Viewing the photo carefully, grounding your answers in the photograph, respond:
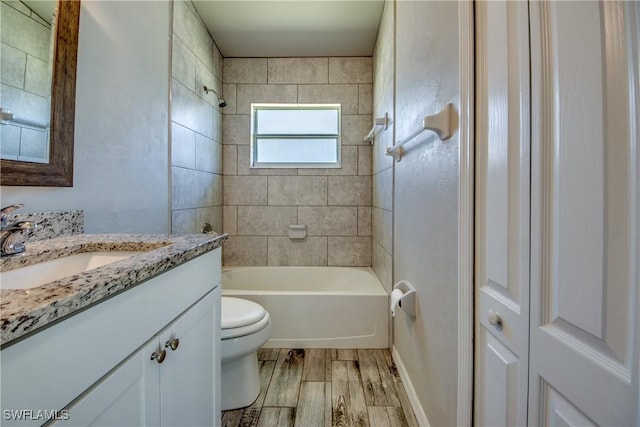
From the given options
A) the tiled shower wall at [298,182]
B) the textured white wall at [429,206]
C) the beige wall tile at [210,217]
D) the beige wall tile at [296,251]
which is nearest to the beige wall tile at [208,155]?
the tiled shower wall at [298,182]

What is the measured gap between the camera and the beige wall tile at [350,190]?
2850mm

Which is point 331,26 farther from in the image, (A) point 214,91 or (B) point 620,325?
(B) point 620,325

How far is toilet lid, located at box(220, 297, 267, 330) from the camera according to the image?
142 centimetres

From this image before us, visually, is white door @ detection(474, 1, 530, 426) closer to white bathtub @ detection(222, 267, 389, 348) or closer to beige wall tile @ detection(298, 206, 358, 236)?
white bathtub @ detection(222, 267, 389, 348)

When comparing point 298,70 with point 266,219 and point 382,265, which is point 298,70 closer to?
point 266,219

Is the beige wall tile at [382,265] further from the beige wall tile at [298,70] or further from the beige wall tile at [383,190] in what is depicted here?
the beige wall tile at [298,70]

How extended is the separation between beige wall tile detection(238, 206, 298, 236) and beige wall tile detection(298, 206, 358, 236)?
0.11 meters

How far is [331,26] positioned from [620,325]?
2.65m

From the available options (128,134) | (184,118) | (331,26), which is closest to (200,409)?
(128,134)

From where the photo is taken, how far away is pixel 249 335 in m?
1.43

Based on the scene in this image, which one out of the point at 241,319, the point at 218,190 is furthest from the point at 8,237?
the point at 218,190

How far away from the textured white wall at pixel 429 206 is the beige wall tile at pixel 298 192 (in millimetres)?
1215

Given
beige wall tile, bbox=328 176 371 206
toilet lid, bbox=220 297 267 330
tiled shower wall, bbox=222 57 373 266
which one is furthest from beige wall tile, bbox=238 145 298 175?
toilet lid, bbox=220 297 267 330

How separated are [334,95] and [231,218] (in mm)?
1624
